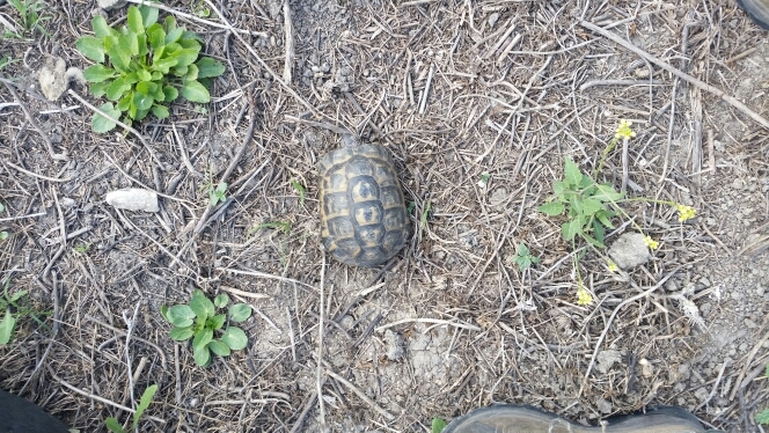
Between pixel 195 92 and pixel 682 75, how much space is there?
7.41ft

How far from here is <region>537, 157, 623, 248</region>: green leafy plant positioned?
241 centimetres

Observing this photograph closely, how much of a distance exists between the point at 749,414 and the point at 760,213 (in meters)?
0.91

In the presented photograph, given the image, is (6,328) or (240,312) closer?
(6,328)

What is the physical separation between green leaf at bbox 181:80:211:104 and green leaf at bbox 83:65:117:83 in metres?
0.34

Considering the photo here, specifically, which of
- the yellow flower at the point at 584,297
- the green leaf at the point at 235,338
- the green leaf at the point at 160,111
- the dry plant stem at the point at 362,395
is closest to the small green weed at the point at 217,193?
the green leaf at the point at 160,111

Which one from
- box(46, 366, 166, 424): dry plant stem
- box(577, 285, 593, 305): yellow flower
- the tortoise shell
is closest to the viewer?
box(577, 285, 593, 305): yellow flower

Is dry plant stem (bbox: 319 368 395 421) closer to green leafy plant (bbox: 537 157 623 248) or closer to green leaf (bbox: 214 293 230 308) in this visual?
green leaf (bbox: 214 293 230 308)

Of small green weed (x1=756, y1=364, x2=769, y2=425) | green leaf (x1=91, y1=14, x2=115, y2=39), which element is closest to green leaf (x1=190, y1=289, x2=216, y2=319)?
green leaf (x1=91, y1=14, x2=115, y2=39)

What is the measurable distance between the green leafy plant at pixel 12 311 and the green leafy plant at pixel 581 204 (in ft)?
7.72

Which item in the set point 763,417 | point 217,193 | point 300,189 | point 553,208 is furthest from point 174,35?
point 763,417

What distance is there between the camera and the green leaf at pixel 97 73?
2.57 meters

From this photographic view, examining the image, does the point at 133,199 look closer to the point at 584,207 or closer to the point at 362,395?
the point at 362,395

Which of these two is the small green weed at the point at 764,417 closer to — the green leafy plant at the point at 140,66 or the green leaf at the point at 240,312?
the green leaf at the point at 240,312

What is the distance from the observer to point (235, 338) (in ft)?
8.55
